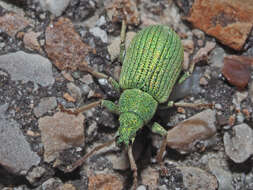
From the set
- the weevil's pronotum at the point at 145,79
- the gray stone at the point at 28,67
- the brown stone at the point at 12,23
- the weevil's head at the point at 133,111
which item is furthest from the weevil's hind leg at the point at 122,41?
the brown stone at the point at 12,23

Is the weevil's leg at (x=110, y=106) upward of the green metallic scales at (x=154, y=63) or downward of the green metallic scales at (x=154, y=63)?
downward

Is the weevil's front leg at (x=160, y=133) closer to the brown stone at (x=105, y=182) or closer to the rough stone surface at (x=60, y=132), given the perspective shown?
the brown stone at (x=105, y=182)

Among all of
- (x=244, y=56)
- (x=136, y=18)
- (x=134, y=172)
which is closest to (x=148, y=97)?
(x=134, y=172)

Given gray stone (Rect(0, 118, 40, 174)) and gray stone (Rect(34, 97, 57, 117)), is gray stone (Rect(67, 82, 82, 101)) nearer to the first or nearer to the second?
gray stone (Rect(34, 97, 57, 117))

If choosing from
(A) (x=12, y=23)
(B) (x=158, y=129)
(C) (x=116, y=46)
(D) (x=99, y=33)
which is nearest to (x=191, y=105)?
(B) (x=158, y=129)

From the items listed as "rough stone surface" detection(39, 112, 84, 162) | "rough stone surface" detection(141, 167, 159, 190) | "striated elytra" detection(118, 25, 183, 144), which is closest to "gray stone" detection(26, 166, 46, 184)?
"rough stone surface" detection(39, 112, 84, 162)

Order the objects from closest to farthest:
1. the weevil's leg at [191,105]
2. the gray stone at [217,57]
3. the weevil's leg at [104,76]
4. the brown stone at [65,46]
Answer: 1. the weevil's leg at [191,105]
2. the weevil's leg at [104,76]
3. the brown stone at [65,46]
4. the gray stone at [217,57]
